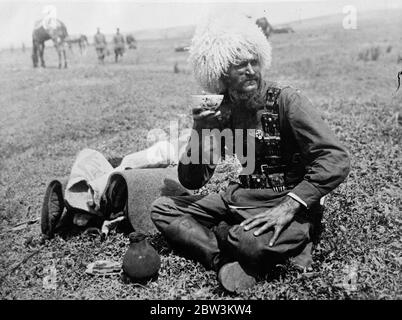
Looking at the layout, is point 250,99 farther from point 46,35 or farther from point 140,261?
point 46,35

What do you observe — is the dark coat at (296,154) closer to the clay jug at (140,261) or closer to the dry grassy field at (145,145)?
the dry grassy field at (145,145)

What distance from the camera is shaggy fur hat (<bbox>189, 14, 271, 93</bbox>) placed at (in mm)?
3443

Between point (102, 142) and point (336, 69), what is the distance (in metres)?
9.46

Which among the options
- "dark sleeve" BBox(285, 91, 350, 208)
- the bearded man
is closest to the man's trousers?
the bearded man

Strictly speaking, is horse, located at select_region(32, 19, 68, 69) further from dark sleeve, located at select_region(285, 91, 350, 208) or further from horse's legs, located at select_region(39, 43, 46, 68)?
dark sleeve, located at select_region(285, 91, 350, 208)

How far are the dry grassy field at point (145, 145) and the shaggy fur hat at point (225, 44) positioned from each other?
1571mm

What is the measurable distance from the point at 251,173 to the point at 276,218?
0.58 m

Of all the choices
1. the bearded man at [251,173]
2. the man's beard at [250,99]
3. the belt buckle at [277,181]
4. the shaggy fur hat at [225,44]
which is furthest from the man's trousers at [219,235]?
the shaggy fur hat at [225,44]

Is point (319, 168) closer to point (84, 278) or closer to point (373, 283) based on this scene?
point (373, 283)

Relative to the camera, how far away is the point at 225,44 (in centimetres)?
343

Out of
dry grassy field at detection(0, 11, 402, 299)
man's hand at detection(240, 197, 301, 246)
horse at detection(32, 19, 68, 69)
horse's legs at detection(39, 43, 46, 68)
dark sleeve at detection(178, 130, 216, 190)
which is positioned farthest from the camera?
horse at detection(32, 19, 68, 69)

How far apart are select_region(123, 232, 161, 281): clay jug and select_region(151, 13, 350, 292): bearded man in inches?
11.5

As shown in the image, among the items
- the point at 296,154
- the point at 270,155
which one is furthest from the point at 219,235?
the point at 296,154

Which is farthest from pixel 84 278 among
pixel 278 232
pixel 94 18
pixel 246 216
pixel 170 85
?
pixel 170 85
